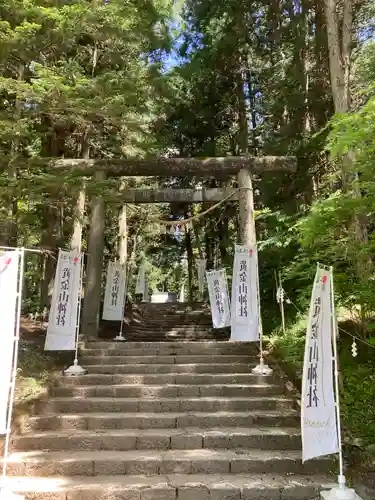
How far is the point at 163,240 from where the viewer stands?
25.1 meters

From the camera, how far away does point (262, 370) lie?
279 inches

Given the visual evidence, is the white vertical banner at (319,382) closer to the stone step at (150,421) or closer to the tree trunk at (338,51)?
the stone step at (150,421)

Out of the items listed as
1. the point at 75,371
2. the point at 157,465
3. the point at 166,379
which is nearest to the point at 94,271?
the point at 75,371

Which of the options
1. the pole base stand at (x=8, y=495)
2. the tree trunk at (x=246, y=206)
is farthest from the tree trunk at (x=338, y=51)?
the pole base stand at (x=8, y=495)

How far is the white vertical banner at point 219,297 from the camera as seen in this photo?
10641mm

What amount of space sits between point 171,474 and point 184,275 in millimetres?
33302

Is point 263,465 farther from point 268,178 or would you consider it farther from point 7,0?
point 268,178

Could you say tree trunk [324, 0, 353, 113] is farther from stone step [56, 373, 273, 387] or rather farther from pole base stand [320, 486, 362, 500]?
pole base stand [320, 486, 362, 500]

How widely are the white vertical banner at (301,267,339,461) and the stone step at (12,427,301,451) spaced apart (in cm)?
119

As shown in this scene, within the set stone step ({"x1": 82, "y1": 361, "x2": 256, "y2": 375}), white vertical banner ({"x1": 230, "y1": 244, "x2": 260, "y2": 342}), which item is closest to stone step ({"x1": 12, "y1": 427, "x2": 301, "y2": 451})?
stone step ({"x1": 82, "y1": 361, "x2": 256, "y2": 375})

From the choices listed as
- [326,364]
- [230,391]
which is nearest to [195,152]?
[230,391]

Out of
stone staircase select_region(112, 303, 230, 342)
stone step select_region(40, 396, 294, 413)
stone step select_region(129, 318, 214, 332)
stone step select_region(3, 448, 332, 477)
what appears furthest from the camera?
stone step select_region(129, 318, 214, 332)

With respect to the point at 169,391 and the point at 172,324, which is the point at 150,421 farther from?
the point at 172,324

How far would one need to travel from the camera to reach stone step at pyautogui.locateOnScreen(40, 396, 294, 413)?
621 centimetres
